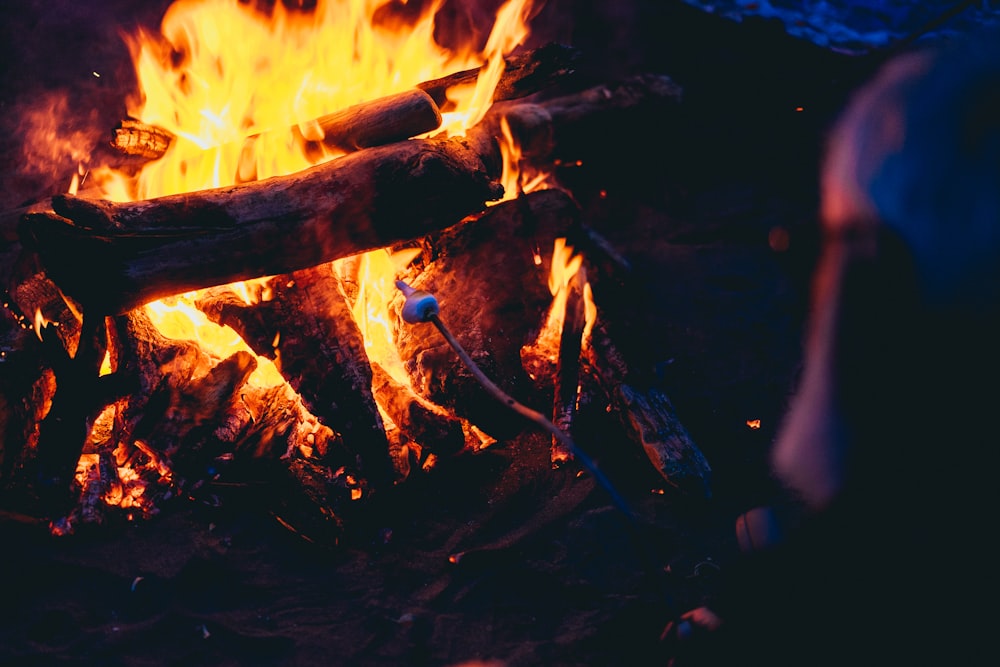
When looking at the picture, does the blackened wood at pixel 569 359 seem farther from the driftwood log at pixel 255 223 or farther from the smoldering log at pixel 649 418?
the driftwood log at pixel 255 223

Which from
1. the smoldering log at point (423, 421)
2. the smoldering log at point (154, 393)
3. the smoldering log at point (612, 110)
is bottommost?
the smoldering log at point (423, 421)

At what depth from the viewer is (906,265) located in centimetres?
105

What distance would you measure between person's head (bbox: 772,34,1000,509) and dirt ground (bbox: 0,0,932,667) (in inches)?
16.9

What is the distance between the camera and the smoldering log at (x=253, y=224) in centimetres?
265

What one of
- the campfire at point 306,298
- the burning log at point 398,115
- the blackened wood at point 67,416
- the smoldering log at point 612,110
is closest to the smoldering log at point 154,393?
the campfire at point 306,298

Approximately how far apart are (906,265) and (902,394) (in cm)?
25

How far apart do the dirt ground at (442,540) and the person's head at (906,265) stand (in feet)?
1.40

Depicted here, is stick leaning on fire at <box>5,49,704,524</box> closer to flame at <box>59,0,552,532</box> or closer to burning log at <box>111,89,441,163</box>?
burning log at <box>111,89,441,163</box>

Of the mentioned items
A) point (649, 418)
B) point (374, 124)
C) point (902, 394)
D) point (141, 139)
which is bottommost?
point (649, 418)

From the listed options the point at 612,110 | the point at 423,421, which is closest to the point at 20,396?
the point at 423,421

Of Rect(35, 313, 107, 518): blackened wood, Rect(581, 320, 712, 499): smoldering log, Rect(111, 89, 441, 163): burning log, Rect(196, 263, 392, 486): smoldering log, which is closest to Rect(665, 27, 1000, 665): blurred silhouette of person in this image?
Rect(581, 320, 712, 499): smoldering log

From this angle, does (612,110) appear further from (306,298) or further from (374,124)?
(306,298)

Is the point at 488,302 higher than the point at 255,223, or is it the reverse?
the point at 255,223

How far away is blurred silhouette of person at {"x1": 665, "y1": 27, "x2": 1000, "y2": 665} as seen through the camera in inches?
38.9
